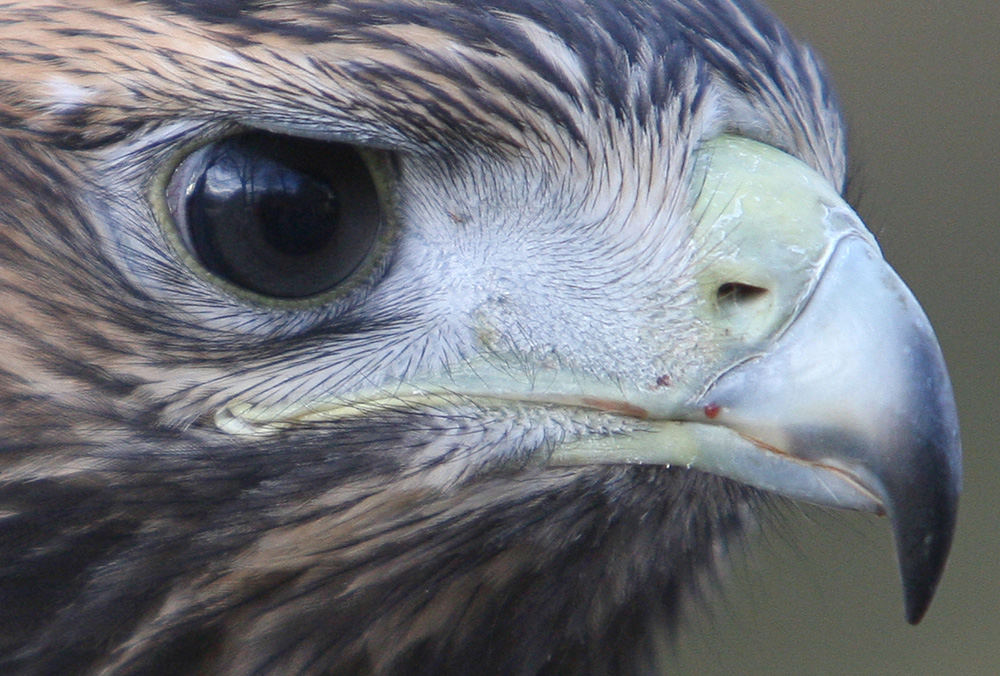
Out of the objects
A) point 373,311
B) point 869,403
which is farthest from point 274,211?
point 869,403

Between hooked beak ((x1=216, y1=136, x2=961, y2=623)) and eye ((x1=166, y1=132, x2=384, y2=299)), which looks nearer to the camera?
hooked beak ((x1=216, y1=136, x2=961, y2=623))

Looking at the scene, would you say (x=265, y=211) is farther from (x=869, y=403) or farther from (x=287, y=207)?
(x=869, y=403)

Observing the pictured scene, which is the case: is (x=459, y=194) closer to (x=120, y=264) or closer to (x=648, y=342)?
(x=648, y=342)

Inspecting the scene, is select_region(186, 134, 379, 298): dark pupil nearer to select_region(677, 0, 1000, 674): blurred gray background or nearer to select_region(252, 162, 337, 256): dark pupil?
select_region(252, 162, 337, 256): dark pupil

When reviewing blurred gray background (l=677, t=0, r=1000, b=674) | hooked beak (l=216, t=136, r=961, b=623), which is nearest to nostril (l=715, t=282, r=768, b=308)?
hooked beak (l=216, t=136, r=961, b=623)

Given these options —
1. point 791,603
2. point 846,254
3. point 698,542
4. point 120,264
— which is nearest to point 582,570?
point 698,542

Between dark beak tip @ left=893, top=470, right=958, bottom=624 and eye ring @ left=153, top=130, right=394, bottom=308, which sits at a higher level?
eye ring @ left=153, top=130, right=394, bottom=308

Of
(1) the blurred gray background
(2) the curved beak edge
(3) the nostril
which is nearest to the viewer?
(2) the curved beak edge

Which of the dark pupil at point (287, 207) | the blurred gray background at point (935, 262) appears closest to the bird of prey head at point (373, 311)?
the dark pupil at point (287, 207)
